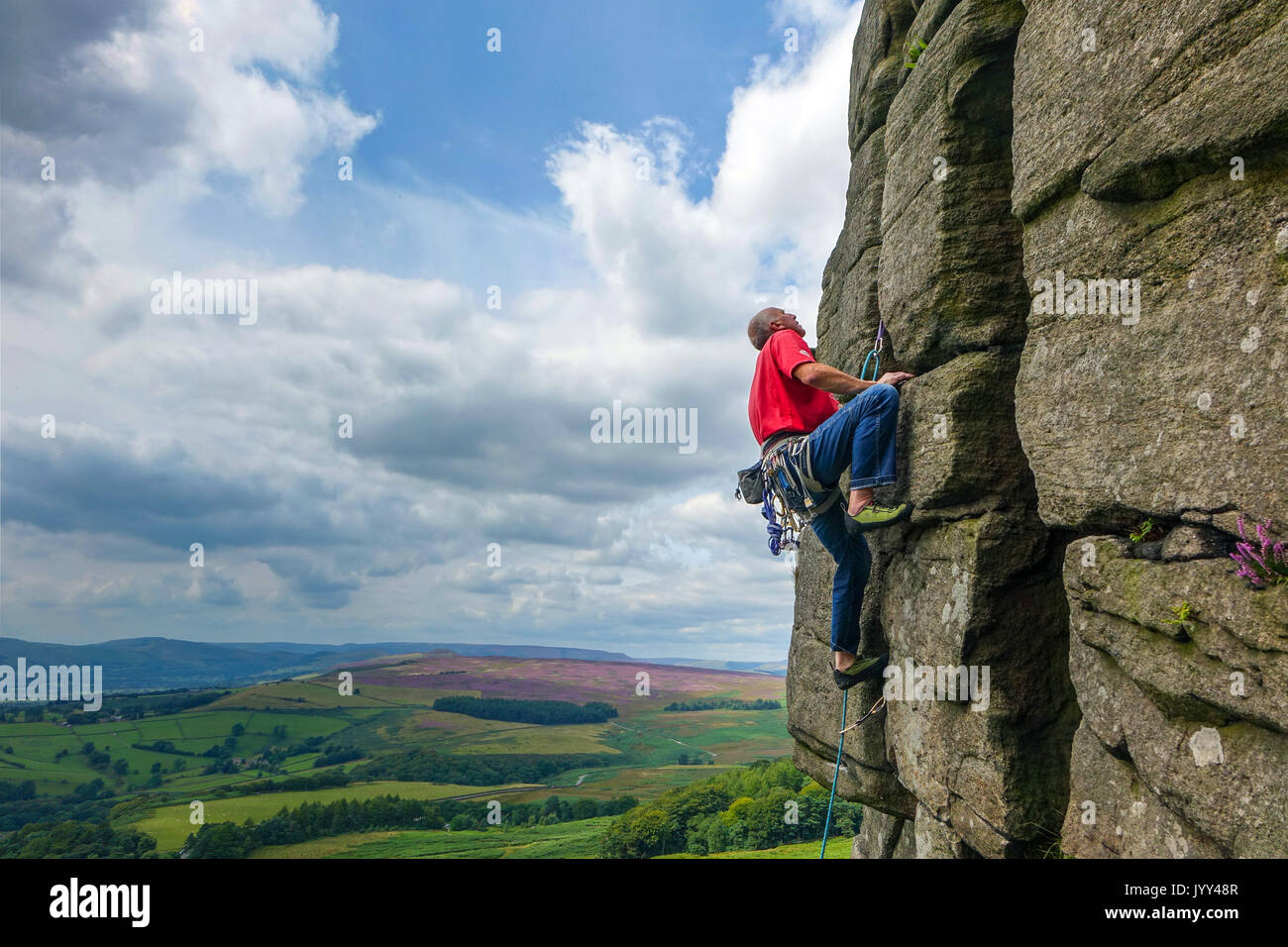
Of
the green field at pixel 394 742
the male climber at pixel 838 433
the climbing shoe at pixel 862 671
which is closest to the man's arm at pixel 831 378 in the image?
the male climber at pixel 838 433

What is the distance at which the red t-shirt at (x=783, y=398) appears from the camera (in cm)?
797

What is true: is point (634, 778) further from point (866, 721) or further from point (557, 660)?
point (866, 721)

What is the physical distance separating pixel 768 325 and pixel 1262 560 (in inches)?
218

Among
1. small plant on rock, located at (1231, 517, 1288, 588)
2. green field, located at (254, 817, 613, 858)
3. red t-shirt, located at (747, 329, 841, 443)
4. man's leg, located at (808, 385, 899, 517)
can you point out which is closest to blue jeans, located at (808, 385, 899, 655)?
man's leg, located at (808, 385, 899, 517)

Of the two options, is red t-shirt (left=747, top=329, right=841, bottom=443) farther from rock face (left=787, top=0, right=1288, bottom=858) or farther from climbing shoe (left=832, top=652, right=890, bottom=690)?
climbing shoe (left=832, top=652, right=890, bottom=690)

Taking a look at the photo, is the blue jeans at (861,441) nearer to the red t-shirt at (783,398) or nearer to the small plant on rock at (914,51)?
the red t-shirt at (783,398)

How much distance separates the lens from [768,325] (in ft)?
27.7

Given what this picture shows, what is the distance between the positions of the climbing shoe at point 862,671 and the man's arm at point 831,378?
3138 mm

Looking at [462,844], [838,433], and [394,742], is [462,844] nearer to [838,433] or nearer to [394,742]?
[394,742]

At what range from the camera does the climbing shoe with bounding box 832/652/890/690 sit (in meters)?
7.95

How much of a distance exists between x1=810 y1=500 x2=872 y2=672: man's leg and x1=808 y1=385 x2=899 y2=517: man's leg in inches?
27.2
